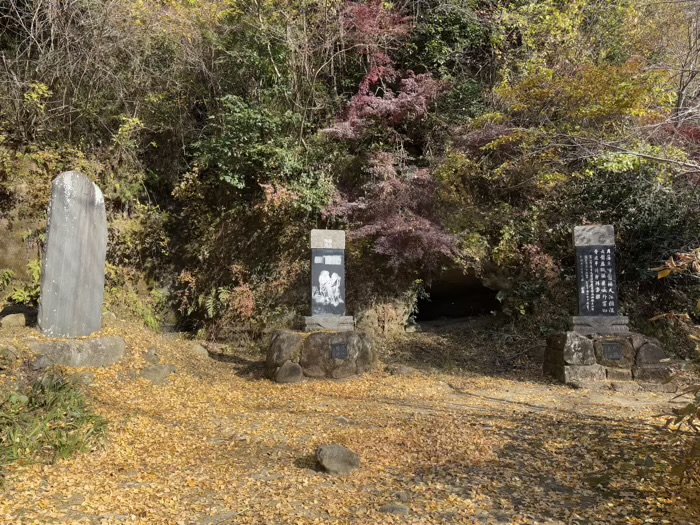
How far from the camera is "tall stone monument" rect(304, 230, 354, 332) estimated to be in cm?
861

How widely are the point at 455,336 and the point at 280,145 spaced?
18.7 ft

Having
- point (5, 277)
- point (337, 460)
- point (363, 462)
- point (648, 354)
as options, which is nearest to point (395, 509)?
point (337, 460)

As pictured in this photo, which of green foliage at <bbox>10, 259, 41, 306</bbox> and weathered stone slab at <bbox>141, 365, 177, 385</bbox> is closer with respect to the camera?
weathered stone slab at <bbox>141, 365, 177, 385</bbox>

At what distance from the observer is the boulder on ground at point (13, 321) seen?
6973 mm

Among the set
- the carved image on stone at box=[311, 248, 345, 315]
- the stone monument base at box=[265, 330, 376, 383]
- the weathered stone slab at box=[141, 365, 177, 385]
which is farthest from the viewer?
the carved image on stone at box=[311, 248, 345, 315]

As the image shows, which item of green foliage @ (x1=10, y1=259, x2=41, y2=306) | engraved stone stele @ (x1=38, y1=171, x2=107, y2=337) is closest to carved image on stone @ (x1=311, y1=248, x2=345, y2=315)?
Answer: engraved stone stele @ (x1=38, y1=171, x2=107, y2=337)

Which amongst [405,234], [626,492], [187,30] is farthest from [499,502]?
[187,30]

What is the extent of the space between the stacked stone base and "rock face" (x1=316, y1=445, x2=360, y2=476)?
16.5 ft

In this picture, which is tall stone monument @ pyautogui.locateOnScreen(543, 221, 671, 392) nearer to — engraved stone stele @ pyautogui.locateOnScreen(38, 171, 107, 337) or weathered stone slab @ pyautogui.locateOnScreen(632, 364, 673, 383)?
weathered stone slab @ pyautogui.locateOnScreen(632, 364, 673, 383)

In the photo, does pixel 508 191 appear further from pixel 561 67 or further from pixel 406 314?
pixel 406 314

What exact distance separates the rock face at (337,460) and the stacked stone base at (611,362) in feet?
16.5

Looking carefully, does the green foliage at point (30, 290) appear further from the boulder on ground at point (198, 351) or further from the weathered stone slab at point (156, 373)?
the weathered stone slab at point (156, 373)

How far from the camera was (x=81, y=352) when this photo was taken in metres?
6.49

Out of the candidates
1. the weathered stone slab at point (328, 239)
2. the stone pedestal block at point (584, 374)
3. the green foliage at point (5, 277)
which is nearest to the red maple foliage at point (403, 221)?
the weathered stone slab at point (328, 239)
